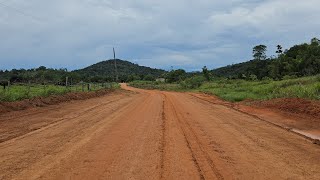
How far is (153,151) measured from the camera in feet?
32.5

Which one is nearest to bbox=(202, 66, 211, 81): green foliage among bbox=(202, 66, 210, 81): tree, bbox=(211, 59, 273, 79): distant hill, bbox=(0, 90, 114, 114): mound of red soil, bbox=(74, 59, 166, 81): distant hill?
bbox=(202, 66, 210, 81): tree

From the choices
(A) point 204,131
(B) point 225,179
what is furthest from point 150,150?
(A) point 204,131

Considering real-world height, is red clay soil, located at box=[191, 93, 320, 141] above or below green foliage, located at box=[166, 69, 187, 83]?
below

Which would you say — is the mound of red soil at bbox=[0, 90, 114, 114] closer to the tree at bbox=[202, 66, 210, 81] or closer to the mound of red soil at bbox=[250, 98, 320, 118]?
the mound of red soil at bbox=[250, 98, 320, 118]

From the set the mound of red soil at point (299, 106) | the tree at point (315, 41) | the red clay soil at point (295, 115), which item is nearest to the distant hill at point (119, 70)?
the tree at point (315, 41)

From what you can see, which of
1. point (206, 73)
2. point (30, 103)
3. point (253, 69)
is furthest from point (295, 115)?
point (253, 69)

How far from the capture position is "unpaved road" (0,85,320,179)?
7.78m

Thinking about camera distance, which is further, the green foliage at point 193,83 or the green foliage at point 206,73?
the green foliage at point 206,73

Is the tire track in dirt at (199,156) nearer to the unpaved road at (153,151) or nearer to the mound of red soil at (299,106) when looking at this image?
the unpaved road at (153,151)

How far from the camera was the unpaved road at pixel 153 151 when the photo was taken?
778cm

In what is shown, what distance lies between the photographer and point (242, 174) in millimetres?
7770

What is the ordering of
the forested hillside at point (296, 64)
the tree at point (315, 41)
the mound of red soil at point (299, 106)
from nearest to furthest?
the mound of red soil at point (299, 106) < the forested hillside at point (296, 64) < the tree at point (315, 41)

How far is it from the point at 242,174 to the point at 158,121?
29.2 feet

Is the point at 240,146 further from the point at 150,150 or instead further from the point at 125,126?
the point at 125,126
